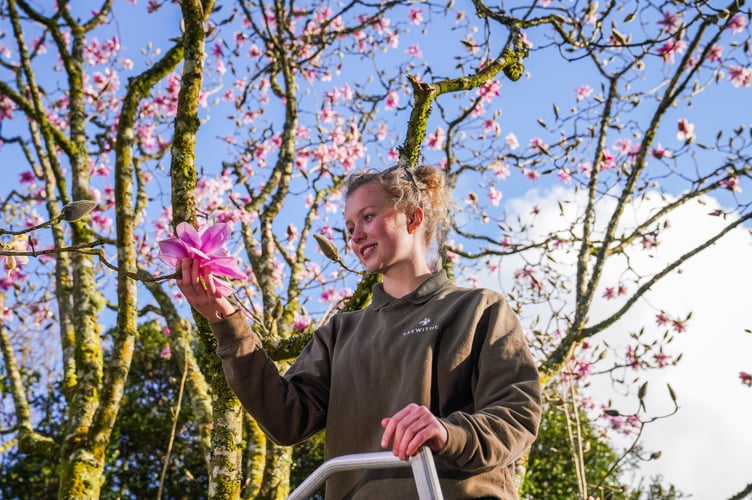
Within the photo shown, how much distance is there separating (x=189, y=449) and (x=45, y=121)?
3.30m

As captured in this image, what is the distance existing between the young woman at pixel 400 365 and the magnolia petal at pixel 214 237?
5 centimetres

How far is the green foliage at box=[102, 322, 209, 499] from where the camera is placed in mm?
6512

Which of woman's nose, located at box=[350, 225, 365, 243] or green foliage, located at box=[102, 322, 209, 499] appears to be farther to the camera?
green foliage, located at box=[102, 322, 209, 499]

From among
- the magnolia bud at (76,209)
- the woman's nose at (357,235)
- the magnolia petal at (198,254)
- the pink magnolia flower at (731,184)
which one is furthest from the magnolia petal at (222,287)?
the pink magnolia flower at (731,184)

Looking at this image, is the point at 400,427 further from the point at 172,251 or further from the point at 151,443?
the point at 151,443

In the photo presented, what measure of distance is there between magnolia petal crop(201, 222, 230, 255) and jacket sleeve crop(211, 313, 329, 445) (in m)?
0.29

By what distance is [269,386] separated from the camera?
165 cm

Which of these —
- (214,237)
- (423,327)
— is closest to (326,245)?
(423,327)

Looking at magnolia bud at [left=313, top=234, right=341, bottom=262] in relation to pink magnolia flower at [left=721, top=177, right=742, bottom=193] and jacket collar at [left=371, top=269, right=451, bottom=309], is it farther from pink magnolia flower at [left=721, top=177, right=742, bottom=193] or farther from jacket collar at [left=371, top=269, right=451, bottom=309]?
pink magnolia flower at [left=721, top=177, right=742, bottom=193]

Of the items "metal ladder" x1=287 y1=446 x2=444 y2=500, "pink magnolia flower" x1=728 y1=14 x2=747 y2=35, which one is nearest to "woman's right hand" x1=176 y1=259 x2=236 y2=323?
"metal ladder" x1=287 y1=446 x2=444 y2=500

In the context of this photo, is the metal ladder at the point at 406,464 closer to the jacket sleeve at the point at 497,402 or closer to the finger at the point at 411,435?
the finger at the point at 411,435

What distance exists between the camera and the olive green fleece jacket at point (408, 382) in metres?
1.40

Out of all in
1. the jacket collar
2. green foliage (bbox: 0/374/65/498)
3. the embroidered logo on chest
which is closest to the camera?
the embroidered logo on chest

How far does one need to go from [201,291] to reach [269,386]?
310 millimetres
